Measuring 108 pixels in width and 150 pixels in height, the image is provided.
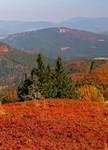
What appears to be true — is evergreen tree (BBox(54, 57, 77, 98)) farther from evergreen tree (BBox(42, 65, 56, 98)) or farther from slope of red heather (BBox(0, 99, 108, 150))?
slope of red heather (BBox(0, 99, 108, 150))

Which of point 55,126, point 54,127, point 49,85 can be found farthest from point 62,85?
point 54,127

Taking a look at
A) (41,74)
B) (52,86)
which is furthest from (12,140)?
(41,74)

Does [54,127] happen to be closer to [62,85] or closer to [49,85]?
[49,85]

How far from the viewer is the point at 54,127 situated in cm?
1869

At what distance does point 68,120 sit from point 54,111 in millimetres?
2754

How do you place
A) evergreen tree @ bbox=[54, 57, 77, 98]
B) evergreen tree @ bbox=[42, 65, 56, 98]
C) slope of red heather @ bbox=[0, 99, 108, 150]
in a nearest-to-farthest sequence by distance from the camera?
slope of red heather @ bbox=[0, 99, 108, 150] → evergreen tree @ bbox=[42, 65, 56, 98] → evergreen tree @ bbox=[54, 57, 77, 98]

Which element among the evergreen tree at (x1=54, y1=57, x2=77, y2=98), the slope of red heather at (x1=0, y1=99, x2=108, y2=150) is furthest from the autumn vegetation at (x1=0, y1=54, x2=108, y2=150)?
the evergreen tree at (x1=54, y1=57, x2=77, y2=98)

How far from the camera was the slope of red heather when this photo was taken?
16.0m

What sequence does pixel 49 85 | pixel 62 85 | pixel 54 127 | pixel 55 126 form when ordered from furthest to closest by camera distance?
pixel 62 85 → pixel 49 85 → pixel 55 126 → pixel 54 127

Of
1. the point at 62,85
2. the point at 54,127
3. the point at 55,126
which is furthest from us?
the point at 62,85

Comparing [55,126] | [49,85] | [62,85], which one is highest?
[55,126]

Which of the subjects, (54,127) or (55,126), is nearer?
(54,127)

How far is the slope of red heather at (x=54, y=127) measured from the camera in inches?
632

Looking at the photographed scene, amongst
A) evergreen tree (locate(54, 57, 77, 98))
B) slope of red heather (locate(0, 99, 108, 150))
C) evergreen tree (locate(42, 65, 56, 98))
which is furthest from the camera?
evergreen tree (locate(54, 57, 77, 98))
